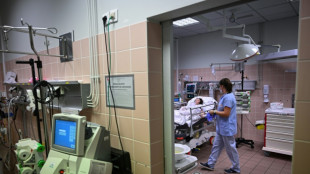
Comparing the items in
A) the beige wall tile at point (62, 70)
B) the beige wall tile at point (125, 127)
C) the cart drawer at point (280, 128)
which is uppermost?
the beige wall tile at point (62, 70)

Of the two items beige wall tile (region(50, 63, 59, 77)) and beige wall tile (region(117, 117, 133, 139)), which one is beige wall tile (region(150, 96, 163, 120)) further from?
beige wall tile (region(50, 63, 59, 77))

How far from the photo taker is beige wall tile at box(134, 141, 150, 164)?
1.41m

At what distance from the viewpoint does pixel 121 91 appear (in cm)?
153

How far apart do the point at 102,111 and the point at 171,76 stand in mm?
765

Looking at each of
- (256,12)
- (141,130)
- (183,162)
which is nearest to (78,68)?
(141,130)

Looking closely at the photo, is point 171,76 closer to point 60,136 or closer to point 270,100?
point 60,136

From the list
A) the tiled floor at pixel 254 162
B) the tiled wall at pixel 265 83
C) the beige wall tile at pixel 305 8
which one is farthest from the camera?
the tiled wall at pixel 265 83

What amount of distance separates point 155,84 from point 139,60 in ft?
0.73

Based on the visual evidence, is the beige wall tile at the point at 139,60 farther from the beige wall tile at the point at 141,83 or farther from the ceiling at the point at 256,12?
the ceiling at the point at 256,12

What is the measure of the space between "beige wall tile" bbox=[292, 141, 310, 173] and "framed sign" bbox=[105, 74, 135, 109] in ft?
3.44

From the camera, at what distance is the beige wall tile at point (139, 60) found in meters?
1.34

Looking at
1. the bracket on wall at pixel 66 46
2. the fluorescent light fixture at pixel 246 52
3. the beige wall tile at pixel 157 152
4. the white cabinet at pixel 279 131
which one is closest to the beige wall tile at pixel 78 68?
the bracket on wall at pixel 66 46

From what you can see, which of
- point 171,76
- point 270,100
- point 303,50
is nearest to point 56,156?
point 171,76

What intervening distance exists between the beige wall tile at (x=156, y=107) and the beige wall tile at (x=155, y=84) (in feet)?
0.14
